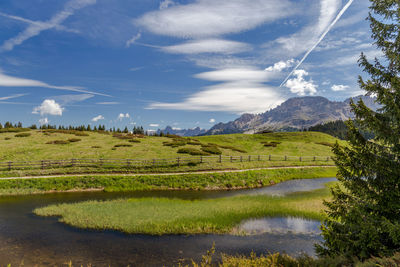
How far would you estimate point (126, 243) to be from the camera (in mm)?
13648

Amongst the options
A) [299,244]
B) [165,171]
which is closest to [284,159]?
[165,171]

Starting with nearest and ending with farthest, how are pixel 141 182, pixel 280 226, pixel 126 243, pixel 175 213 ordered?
pixel 126 243 → pixel 280 226 → pixel 175 213 → pixel 141 182

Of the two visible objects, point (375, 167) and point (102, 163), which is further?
point (102, 163)

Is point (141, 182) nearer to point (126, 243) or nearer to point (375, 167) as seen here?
point (126, 243)

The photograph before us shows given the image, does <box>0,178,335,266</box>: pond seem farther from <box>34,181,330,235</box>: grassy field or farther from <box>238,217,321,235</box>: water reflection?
<box>34,181,330,235</box>: grassy field

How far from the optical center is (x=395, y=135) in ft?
27.9

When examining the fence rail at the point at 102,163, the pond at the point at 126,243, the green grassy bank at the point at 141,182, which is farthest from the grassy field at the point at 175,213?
the fence rail at the point at 102,163

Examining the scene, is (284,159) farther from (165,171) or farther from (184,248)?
(184,248)

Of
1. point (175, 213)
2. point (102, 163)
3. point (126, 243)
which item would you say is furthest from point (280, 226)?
point (102, 163)

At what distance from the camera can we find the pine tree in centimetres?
837

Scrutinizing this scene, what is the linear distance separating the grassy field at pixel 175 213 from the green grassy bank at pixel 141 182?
673 cm

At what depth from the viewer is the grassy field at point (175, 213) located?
15.9 m

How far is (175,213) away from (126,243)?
570cm

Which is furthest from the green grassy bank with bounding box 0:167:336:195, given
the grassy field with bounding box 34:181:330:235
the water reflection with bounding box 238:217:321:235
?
the water reflection with bounding box 238:217:321:235
